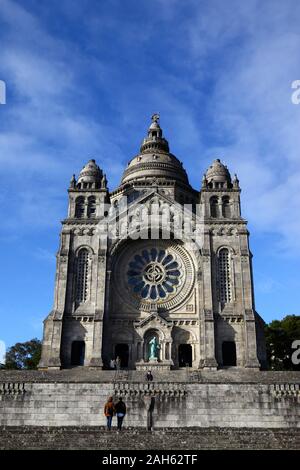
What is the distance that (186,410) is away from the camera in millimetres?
29078

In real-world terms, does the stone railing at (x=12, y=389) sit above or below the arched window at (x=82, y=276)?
below

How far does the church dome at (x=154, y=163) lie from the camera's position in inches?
2128

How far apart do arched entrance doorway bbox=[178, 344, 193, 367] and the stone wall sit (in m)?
10.1

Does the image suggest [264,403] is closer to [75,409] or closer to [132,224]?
[75,409]

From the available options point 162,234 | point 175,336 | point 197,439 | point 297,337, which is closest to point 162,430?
point 197,439

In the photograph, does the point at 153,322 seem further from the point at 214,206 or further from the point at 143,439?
the point at 143,439

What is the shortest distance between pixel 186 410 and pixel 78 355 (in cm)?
1278

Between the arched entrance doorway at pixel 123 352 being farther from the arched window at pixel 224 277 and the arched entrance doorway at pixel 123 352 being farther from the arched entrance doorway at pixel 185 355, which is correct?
the arched window at pixel 224 277

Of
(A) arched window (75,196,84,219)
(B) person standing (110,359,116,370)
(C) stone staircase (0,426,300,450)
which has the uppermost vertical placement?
(A) arched window (75,196,84,219)

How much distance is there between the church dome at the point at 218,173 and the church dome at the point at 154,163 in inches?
258

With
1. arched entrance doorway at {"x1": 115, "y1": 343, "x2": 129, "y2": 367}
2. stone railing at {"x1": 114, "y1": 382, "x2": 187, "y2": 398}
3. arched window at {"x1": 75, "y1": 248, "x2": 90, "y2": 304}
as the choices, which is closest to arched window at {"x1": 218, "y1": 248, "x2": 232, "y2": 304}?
arched entrance doorway at {"x1": 115, "y1": 343, "x2": 129, "y2": 367}

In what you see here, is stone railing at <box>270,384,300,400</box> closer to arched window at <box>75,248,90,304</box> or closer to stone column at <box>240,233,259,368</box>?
stone column at <box>240,233,259,368</box>

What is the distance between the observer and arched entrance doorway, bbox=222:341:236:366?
3908 centimetres

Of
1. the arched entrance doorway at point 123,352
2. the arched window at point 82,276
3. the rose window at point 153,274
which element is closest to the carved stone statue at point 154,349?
the arched entrance doorway at point 123,352
